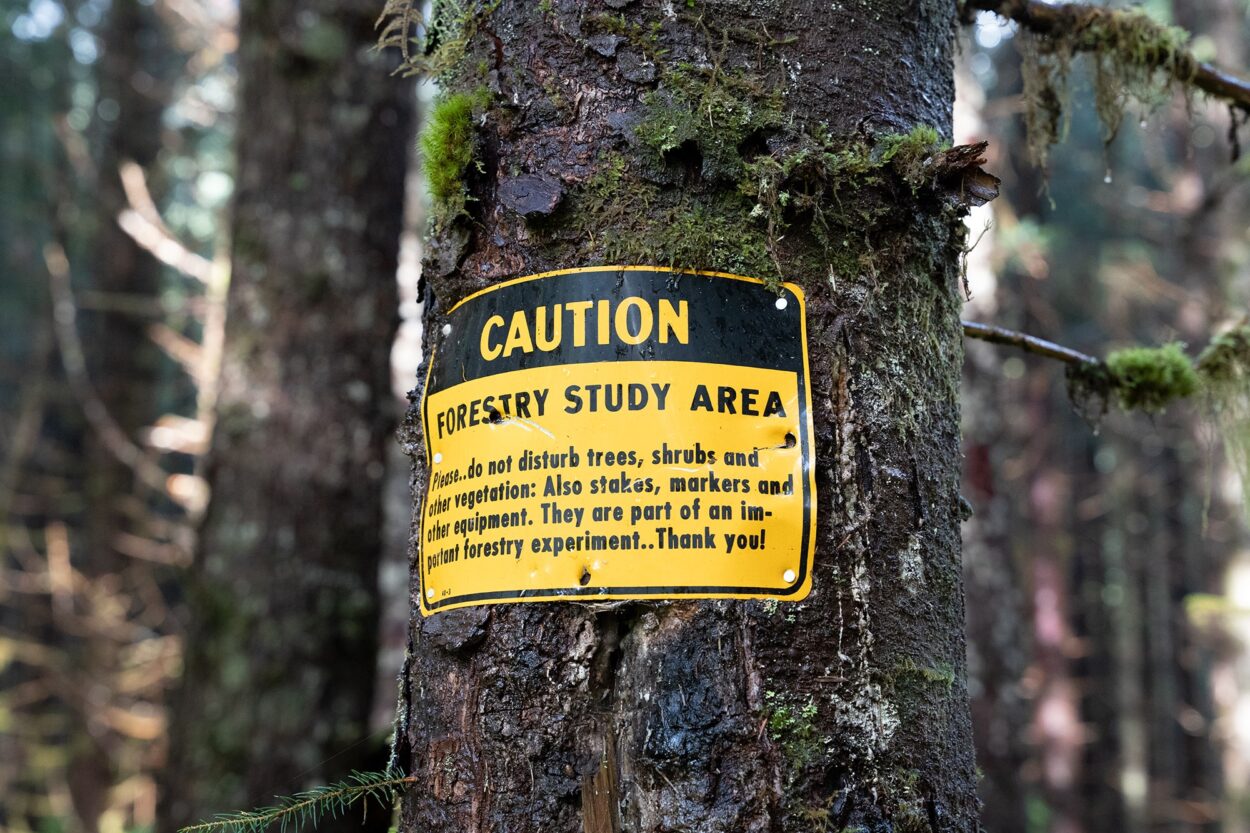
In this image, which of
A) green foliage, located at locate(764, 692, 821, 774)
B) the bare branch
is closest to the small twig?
green foliage, located at locate(764, 692, 821, 774)

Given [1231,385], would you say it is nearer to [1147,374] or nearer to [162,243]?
[1147,374]

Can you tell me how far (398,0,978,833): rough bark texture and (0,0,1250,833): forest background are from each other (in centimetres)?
30

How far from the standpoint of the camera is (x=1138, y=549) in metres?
20.6

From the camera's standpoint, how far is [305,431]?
3924mm

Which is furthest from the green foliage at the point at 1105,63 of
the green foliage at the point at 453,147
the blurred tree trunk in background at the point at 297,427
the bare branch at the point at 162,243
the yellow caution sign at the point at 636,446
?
the bare branch at the point at 162,243

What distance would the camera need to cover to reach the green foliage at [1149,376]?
2.04 metres

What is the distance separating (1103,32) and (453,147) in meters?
1.48

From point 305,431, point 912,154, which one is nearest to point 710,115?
point 912,154

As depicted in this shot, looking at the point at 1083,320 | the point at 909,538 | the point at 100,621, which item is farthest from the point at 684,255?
the point at 1083,320

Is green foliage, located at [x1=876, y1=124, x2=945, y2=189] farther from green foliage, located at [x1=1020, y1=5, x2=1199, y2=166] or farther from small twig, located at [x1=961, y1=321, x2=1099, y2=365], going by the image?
green foliage, located at [x1=1020, y1=5, x2=1199, y2=166]

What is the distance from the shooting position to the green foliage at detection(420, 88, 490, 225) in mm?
1436

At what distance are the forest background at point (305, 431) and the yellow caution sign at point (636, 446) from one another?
461 mm

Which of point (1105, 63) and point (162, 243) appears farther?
point (162, 243)

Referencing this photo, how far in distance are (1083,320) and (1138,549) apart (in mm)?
4804
